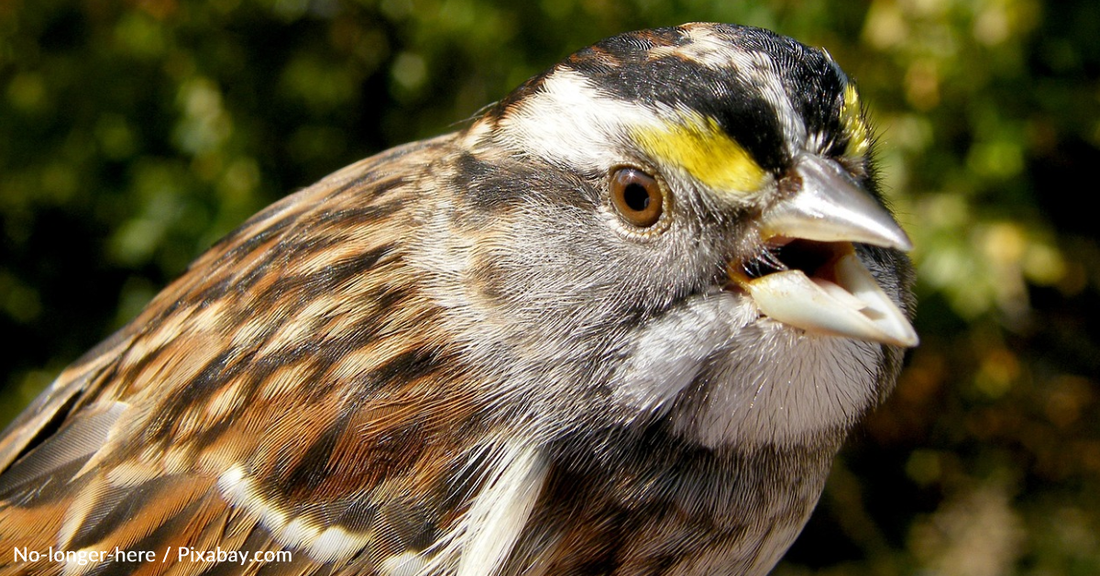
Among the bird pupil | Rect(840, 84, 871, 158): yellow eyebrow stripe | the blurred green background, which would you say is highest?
the bird pupil

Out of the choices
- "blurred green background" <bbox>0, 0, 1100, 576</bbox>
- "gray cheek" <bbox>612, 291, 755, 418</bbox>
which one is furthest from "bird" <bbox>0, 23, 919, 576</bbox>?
"blurred green background" <bbox>0, 0, 1100, 576</bbox>

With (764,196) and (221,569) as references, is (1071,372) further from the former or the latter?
(221,569)

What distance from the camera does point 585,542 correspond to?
3.96ft

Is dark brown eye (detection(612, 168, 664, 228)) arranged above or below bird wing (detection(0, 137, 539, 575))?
above

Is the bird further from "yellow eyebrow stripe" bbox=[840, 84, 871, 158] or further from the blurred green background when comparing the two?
the blurred green background

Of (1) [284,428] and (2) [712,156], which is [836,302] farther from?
(1) [284,428]

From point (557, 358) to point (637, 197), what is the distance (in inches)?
8.4

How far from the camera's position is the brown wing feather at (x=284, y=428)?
1.18 meters

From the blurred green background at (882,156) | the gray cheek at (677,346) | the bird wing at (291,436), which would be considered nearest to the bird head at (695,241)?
the gray cheek at (677,346)

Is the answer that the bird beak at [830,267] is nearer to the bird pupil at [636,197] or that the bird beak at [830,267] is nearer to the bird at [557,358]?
the bird at [557,358]

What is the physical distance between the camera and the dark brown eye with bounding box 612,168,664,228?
1.11 meters

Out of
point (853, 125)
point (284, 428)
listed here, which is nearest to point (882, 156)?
point (853, 125)

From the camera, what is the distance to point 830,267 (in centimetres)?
111

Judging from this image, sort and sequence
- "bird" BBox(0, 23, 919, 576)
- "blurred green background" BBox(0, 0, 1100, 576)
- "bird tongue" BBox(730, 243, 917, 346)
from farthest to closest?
"blurred green background" BBox(0, 0, 1100, 576)
"bird" BBox(0, 23, 919, 576)
"bird tongue" BBox(730, 243, 917, 346)
